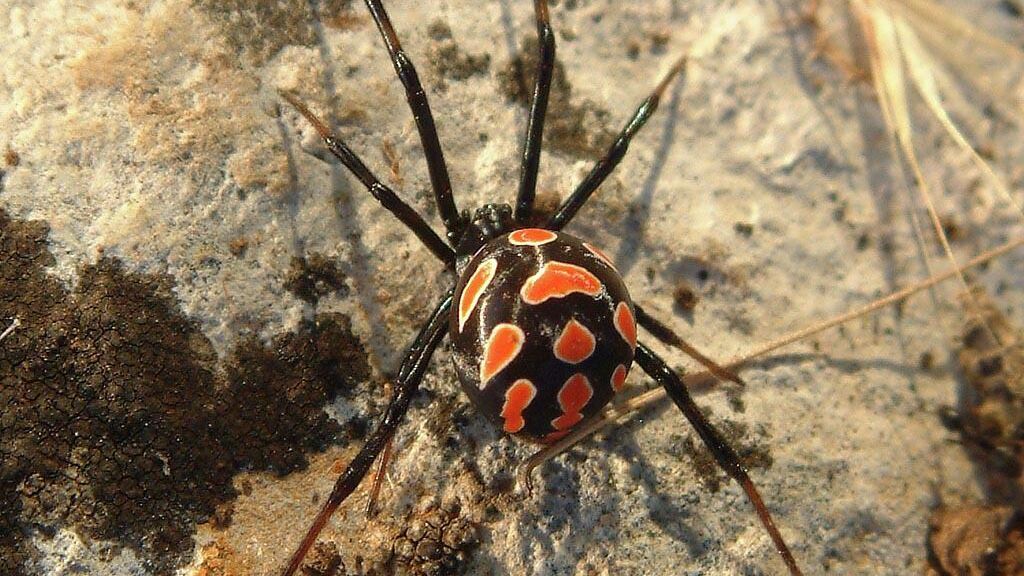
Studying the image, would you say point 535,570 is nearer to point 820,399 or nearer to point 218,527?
point 218,527

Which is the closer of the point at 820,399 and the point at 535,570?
the point at 535,570

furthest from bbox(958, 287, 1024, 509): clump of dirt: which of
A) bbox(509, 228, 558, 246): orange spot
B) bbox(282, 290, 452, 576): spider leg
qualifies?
bbox(282, 290, 452, 576): spider leg

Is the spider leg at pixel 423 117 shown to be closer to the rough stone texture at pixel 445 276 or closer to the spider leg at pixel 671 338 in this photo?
the rough stone texture at pixel 445 276

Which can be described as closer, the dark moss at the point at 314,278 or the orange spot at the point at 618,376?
the orange spot at the point at 618,376

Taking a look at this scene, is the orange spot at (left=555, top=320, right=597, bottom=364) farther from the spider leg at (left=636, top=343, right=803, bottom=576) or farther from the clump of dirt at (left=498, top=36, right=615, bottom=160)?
the clump of dirt at (left=498, top=36, right=615, bottom=160)

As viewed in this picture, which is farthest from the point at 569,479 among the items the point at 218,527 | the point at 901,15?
the point at 901,15

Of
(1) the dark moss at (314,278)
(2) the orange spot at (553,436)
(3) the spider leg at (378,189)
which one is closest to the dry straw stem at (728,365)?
(2) the orange spot at (553,436)
